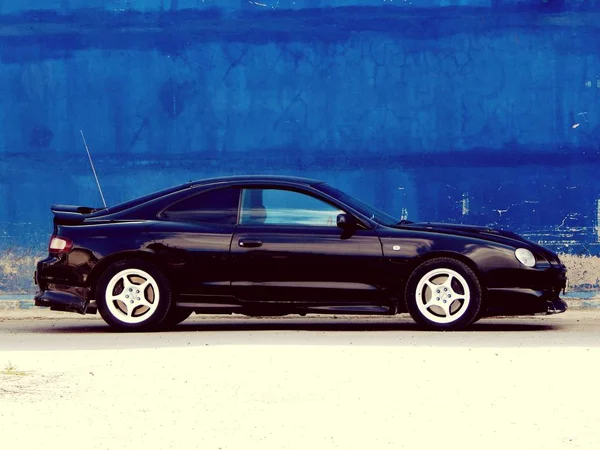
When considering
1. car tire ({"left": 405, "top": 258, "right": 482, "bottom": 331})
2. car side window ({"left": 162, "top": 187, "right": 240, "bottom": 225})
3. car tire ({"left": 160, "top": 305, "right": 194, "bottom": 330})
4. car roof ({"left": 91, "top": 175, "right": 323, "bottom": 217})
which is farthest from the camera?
car roof ({"left": 91, "top": 175, "right": 323, "bottom": 217})

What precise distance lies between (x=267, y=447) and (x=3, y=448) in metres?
1.32

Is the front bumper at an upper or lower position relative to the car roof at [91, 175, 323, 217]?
lower

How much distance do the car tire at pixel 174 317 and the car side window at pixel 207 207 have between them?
85 centimetres

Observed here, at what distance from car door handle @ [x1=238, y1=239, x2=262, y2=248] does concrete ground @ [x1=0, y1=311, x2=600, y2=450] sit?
2.64ft

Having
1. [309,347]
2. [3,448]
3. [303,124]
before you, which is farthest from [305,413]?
[303,124]

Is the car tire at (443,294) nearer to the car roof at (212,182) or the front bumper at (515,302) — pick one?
the front bumper at (515,302)

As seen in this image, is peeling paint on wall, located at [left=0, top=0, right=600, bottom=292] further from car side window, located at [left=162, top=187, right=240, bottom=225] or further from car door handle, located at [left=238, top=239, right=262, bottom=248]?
car door handle, located at [left=238, top=239, right=262, bottom=248]

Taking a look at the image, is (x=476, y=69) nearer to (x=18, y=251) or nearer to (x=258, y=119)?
(x=258, y=119)

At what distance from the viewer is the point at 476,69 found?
1744 cm

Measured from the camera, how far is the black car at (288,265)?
12.6 metres

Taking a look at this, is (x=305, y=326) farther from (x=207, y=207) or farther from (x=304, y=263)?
(x=207, y=207)

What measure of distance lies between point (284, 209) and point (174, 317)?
1.52 meters

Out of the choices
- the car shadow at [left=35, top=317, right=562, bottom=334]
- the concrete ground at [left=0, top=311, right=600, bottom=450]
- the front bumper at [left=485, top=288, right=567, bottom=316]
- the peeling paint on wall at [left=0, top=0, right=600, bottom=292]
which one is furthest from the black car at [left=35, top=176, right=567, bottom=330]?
the peeling paint on wall at [left=0, top=0, right=600, bottom=292]

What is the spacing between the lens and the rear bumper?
1275 cm
